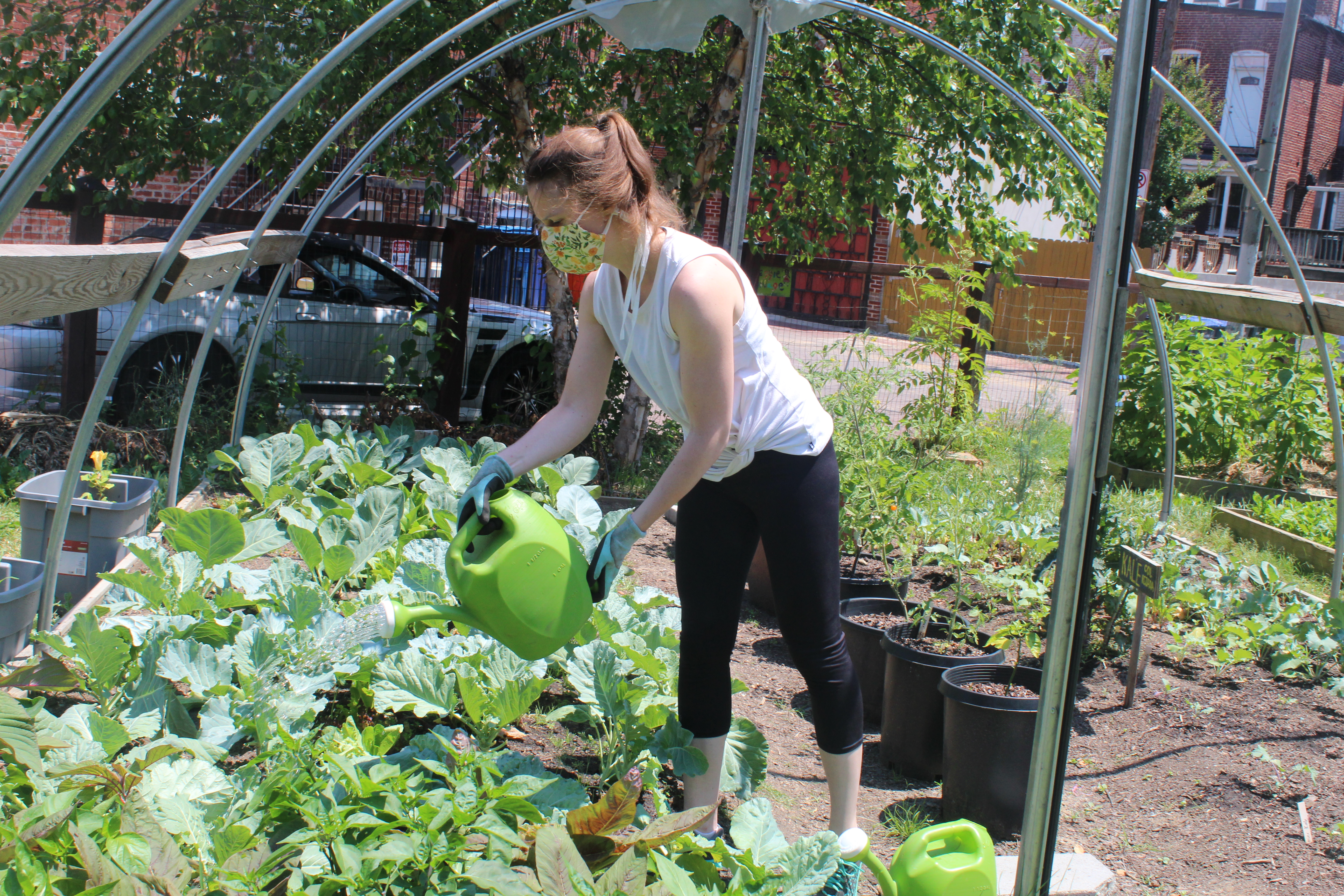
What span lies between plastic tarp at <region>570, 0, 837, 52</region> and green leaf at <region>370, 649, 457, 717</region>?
269 cm

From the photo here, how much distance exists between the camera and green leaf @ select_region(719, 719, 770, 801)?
2.13 m

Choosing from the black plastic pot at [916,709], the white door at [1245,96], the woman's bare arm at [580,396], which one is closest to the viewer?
the woman's bare arm at [580,396]

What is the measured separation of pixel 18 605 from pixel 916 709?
2.34 metres

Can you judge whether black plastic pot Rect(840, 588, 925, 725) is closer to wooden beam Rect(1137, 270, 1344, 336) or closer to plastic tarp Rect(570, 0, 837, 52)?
wooden beam Rect(1137, 270, 1344, 336)

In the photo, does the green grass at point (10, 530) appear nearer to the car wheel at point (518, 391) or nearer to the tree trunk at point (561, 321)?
the car wheel at point (518, 391)

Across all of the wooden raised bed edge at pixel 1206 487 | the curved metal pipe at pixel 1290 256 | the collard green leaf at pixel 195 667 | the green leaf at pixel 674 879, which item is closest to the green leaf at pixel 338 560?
the collard green leaf at pixel 195 667

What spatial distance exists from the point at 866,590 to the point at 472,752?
1930mm

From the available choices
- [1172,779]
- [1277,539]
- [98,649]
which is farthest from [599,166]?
[1277,539]

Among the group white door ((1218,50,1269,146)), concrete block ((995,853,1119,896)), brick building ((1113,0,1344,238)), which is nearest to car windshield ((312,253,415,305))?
concrete block ((995,853,1119,896))

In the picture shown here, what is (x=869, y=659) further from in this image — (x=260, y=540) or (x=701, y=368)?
(x=260, y=540)

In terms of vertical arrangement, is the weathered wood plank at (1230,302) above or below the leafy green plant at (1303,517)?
above

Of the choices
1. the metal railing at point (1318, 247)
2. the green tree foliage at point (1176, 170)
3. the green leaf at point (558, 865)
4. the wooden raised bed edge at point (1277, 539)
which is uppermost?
the green tree foliage at point (1176, 170)

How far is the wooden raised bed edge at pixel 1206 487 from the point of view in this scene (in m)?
5.37

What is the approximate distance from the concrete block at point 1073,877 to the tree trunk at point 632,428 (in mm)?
3534
